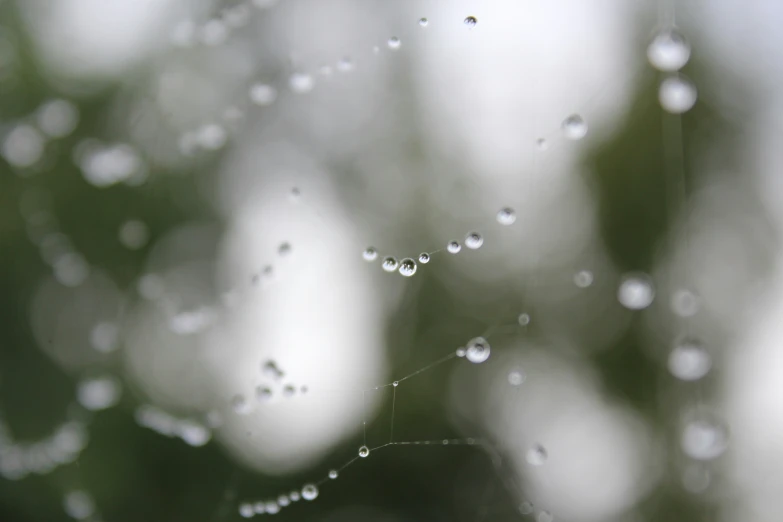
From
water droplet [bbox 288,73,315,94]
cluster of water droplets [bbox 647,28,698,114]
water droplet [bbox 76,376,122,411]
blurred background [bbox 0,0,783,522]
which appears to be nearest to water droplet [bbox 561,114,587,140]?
cluster of water droplets [bbox 647,28,698,114]

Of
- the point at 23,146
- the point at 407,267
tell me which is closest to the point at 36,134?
the point at 23,146

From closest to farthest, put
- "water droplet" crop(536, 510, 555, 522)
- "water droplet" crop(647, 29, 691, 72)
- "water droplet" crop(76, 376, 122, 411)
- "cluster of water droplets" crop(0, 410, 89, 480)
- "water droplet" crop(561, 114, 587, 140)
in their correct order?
"water droplet" crop(647, 29, 691, 72) → "water droplet" crop(561, 114, 587, 140) → "water droplet" crop(536, 510, 555, 522) → "cluster of water droplets" crop(0, 410, 89, 480) → "water droplet" crop(76, 376, 122, 411)

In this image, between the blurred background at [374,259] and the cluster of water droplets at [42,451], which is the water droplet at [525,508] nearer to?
the blurred background at [374,259]

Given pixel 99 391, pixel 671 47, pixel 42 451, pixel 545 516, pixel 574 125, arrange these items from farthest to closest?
pixel 99 391, pixel 42 451, pixel 545 516, pixel 574 125, pixel 671 47

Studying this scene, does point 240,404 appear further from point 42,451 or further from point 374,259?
point 42,451

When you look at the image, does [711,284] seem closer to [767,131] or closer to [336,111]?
[767,131]

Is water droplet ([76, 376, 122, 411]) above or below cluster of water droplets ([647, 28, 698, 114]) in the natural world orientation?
below

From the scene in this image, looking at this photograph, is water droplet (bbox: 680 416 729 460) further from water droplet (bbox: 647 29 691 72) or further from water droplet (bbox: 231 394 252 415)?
water droplet (bbox: 231 394 252 415)
